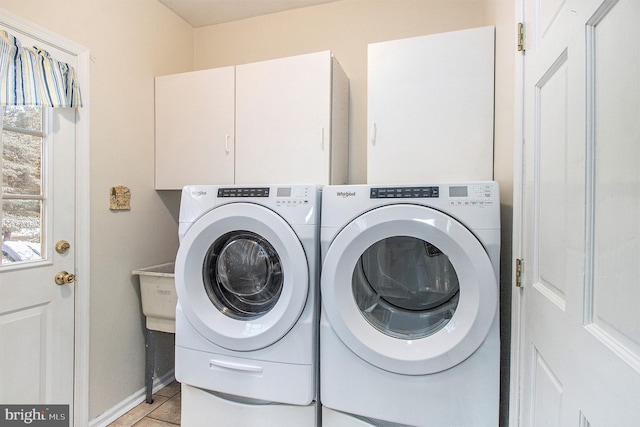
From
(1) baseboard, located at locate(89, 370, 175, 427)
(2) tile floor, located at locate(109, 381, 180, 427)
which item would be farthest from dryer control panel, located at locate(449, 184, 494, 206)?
(1) baseboard, located at locate(89, 370, 175, 427)

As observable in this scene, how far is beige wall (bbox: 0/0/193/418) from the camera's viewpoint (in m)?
1.69

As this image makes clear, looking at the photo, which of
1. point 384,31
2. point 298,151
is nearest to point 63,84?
point 298,151

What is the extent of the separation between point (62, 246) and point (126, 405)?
102 centimetres

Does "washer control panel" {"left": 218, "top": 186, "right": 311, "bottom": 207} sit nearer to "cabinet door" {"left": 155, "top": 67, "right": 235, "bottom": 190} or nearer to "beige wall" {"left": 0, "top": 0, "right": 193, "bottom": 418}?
"cabinet door" {"left": 155, "top": 67, "right": 235, "bottom": 190}

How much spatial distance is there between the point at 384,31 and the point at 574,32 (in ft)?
5.05

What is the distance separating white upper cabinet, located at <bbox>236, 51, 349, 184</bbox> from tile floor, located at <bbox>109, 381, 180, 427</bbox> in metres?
1.39

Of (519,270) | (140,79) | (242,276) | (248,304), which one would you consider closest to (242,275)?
(242,276)

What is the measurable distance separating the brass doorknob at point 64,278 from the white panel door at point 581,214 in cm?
197

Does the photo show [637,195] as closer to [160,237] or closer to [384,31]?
[384,31]

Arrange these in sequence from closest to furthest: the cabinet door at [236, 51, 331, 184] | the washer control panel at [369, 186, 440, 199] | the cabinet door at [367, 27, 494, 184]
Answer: the washer control panel at [369, 186, 440, 199] < the cabinet door at [367, 27, 494, 184] < the cabinet door at [236, 51, 331, 184]

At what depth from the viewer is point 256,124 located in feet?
5.89

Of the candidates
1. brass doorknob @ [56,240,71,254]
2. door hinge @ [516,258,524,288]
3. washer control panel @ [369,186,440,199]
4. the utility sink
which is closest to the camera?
door hinge @ [516,258,524,288]

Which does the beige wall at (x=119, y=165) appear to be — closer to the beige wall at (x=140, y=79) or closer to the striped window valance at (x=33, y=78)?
the beige wall at (x=140, y=79)

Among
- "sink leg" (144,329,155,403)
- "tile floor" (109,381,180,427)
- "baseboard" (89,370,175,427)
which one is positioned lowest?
"tile floor" (109,381,180,427)
